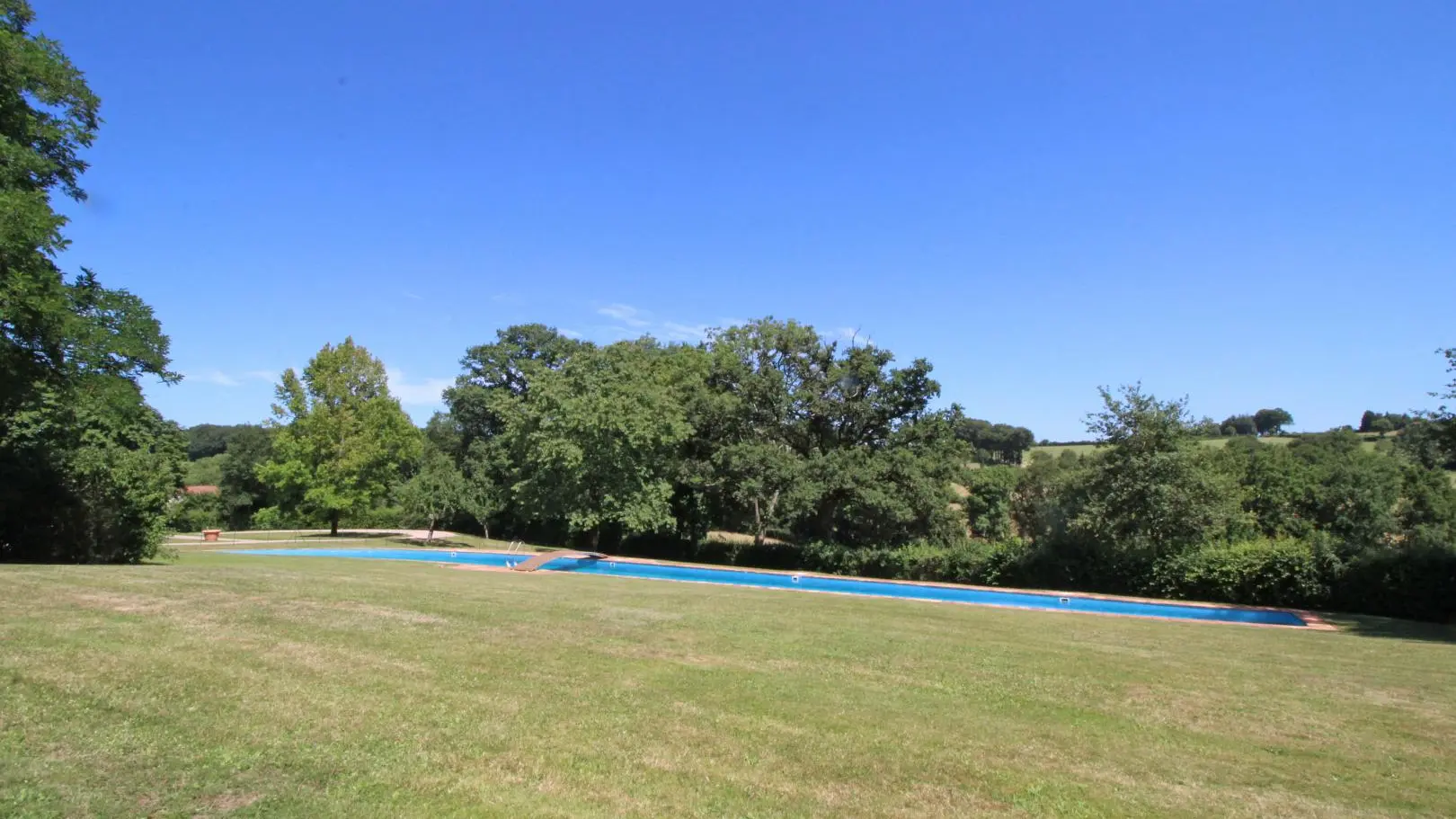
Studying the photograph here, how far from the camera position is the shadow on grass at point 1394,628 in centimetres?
1617

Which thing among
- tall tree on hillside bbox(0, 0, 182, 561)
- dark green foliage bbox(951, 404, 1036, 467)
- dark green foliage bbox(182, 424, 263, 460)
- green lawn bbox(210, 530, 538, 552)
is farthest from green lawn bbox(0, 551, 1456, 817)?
dark green foliage bbox(182, 424, 263, 460)

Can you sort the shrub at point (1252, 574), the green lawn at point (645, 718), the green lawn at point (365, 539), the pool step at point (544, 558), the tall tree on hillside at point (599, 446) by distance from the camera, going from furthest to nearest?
the green lawn at point (365, 539), the tall tree on hillside at point (599, 446), the pool step at point (544, 558), the shrub at point (1252, 574), the green lawn at point (645, 718)

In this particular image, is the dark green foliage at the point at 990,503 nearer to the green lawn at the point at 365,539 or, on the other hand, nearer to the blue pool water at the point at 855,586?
the blue pool water at the point at 855,586

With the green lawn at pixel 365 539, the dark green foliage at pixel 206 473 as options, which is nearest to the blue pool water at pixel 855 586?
the green lawn at pixel 365 539

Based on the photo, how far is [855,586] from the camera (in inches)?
1118

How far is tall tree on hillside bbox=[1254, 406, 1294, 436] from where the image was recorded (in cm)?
12562

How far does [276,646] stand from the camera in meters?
8.65

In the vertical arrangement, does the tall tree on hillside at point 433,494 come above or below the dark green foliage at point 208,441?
below

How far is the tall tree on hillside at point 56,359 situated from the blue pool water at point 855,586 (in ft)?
35.2

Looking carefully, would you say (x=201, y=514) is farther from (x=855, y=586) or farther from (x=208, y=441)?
(x=208, y=441)

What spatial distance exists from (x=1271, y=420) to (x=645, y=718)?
498 ft

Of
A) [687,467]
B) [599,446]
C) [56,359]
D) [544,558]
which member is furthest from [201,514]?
[56,359]

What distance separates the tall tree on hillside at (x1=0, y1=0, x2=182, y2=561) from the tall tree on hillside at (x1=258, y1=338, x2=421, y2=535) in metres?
19.7

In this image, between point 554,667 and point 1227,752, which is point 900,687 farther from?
point 554,667
